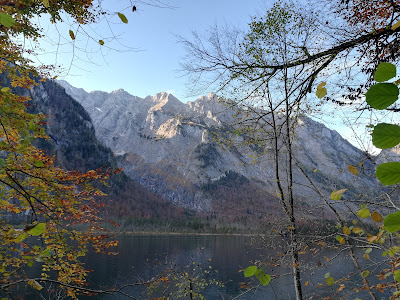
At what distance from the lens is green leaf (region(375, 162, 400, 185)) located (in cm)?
59

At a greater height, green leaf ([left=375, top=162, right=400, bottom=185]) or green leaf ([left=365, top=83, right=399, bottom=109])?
Answer: green leaf ([left=365, top=83, right=399, bottom=109])

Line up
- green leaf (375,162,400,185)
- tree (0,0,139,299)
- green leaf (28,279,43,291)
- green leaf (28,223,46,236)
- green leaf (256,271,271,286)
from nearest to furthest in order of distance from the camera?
green leaf (375,162,400,185), green leaf (28,223,46,236), green leaf (256,271,271,286), green leaf (28,279,43,291), tree (0,0,139,299)

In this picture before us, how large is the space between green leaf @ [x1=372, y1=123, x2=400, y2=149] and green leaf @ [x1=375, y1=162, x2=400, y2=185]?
1.7 inches

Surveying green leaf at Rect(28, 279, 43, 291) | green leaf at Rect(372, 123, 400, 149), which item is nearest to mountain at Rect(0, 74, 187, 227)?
green leaf at Rect(28, 279, 43, 291)

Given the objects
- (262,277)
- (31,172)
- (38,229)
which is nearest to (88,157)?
(31,172)

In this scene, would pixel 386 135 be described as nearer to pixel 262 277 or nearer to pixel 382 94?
pixel 382 94

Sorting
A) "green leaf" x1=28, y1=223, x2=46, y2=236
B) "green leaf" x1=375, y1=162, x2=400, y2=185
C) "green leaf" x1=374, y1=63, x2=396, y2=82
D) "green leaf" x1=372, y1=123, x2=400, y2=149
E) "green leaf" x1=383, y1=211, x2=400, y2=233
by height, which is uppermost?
"green leaf" x1=374, y1=63, x2=396, y2=82

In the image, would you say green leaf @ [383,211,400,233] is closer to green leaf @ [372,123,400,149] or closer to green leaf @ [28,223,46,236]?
green leaf @ [372,123,400,149]

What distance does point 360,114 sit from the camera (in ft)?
15.4

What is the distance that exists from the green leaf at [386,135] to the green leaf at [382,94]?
0.18 feet

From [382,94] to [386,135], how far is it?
99 mm

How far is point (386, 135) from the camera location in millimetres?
611

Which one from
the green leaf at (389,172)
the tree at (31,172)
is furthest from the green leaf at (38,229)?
the green leaf at (389,172)

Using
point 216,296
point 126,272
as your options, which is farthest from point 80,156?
point 216,296
